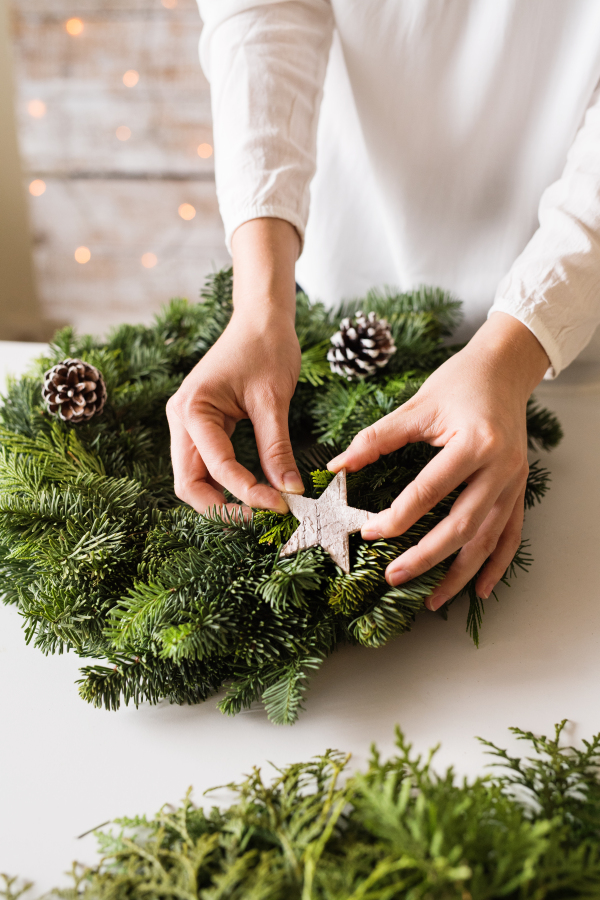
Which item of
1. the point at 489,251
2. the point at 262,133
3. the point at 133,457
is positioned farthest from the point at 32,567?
the point at 489,251

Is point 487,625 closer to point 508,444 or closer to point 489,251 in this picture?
point 508,444

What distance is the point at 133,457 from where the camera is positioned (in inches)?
30.7

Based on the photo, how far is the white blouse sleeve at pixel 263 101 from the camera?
80cm

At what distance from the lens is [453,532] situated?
553 millimetres

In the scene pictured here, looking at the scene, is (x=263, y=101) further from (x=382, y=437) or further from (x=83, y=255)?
(x=83, y=255)

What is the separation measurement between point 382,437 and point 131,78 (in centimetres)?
184

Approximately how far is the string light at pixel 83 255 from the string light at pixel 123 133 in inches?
15.5

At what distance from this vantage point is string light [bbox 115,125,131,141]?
1990 mm

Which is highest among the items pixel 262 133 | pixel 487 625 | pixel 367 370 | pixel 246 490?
pixel 262 133

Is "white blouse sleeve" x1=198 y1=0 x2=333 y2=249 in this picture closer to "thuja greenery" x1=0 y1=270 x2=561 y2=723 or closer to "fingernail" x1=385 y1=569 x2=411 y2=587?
"thuja greenery" x1=0 y1=270 x2=561 y2=723

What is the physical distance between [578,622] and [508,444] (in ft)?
0.65

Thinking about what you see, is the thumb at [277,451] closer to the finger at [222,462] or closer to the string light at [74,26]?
the finger at [222,462]

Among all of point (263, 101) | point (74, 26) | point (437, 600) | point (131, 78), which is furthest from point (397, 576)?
point (74, 26)

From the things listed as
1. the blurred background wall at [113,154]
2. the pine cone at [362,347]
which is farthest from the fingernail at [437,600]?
the blurred background wall at [113,154]
